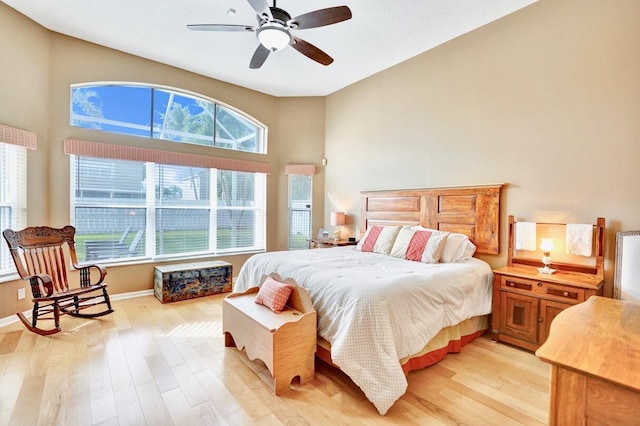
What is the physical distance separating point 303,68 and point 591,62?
3.42 metres

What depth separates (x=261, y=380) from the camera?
231 cm

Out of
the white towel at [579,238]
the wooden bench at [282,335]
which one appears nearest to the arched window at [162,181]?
the wooden bench at [282,335]

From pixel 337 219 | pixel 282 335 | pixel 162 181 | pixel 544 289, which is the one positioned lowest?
pixel 282 335

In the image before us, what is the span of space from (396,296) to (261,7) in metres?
2.48

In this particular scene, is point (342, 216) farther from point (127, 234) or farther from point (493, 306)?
point (127, 234)

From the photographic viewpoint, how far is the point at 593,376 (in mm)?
915

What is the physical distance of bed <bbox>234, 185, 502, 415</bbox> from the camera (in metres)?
2.04

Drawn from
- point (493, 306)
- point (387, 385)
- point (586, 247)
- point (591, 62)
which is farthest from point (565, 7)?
point (387, 385)

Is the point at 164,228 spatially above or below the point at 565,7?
below

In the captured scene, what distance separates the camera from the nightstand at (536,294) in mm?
2604

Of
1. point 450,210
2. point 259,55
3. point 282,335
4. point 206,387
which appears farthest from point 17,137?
point 450,210

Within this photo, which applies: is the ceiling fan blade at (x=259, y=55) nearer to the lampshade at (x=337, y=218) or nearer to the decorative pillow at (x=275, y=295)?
the decorative pillow at (x=275, y=295)

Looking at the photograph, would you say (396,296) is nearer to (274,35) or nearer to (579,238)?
(579,238)

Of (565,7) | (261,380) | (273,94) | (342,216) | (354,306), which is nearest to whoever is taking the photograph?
(354,306)
